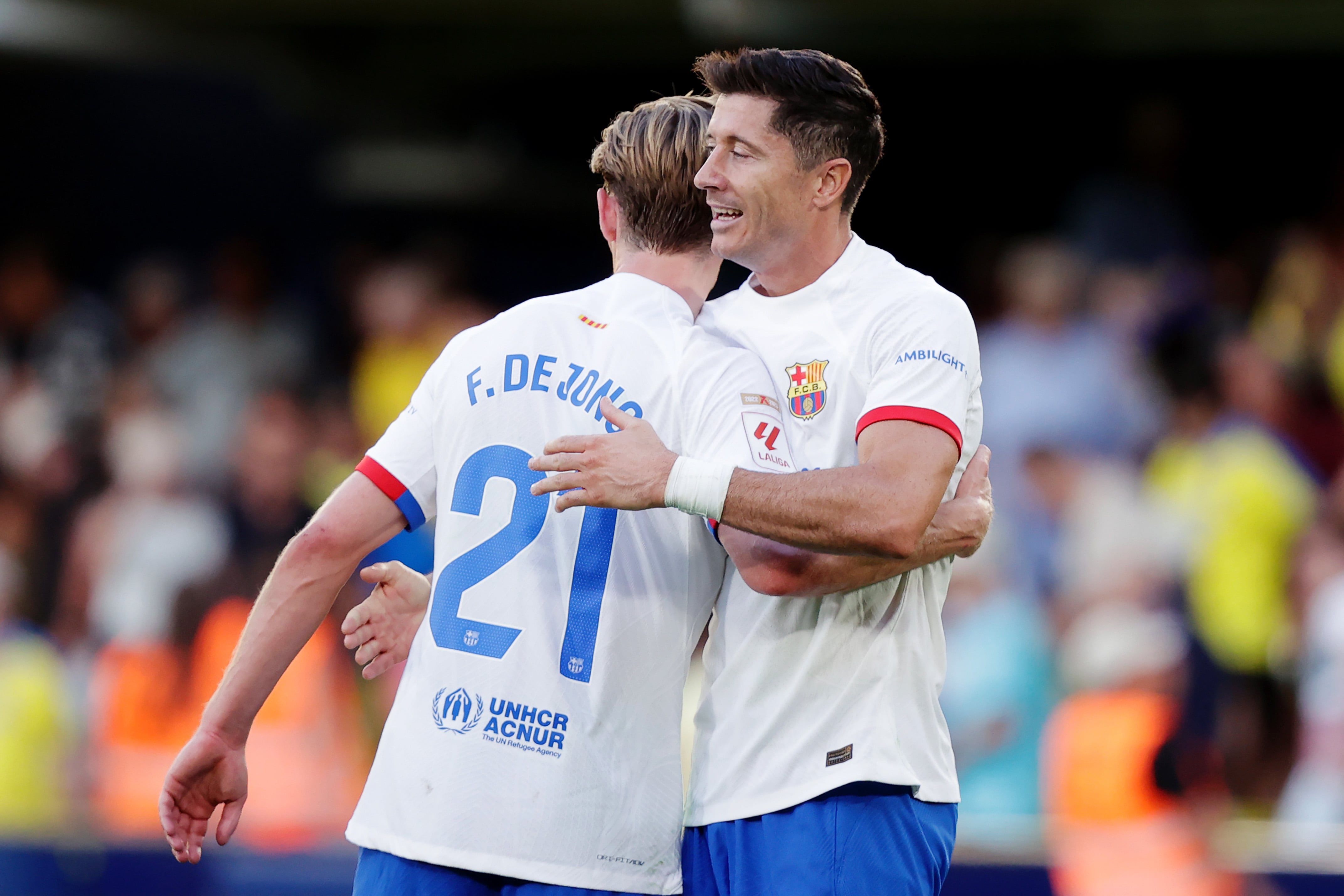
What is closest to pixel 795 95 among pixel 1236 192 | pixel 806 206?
pixel 806 206

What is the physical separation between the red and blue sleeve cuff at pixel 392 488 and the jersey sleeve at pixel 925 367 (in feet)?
2.94

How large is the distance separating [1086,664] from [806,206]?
3770 millimetres

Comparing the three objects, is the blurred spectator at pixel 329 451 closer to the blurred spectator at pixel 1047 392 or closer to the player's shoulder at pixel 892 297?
the blurred spectator at pixel 1047 392

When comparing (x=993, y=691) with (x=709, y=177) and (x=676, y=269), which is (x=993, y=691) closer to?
(x=676, y=269)

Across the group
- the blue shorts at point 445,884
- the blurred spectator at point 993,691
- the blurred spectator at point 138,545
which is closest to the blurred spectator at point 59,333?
the blurred spectator at point 138,545

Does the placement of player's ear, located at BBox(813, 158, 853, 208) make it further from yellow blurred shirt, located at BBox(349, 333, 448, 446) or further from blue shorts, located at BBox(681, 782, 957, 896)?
yellow blurred shirt, located at BBox(349, 333, 448, 446)

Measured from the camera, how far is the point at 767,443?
9.53 feet

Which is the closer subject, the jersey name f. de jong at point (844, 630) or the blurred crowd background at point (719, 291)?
the jersey name f. de jong at point (844, 630)

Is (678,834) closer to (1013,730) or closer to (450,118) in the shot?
(1013,730)

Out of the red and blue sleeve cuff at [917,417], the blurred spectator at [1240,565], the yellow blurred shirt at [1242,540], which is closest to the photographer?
the red and blue sleeve cuff at [917,417]

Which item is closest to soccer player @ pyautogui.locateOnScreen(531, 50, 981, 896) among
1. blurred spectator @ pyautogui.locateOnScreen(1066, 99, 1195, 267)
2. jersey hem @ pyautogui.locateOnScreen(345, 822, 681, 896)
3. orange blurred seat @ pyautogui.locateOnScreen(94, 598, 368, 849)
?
jersey hem @ pyautogui.locateOnScreen(345, 822, 681, 896)

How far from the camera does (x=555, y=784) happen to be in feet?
9.39

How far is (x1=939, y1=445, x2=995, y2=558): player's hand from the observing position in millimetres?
2973

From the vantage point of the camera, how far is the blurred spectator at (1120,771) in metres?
5.32
